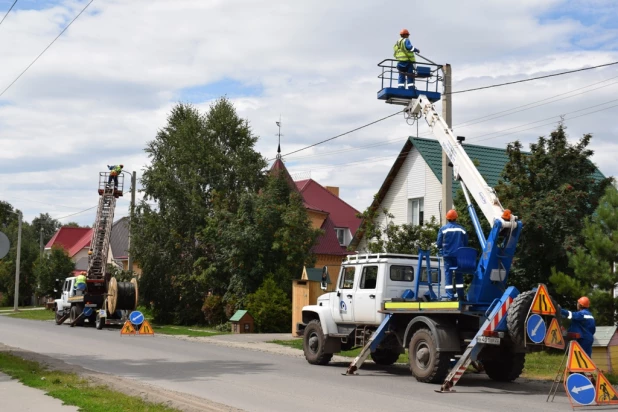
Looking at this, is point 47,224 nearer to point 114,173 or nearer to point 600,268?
point 114,173

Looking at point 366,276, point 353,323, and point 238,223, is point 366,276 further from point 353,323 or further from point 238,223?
point 238,223

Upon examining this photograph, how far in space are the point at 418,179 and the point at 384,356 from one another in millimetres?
15637

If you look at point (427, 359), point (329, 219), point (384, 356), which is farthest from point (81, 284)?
point (427, 359)

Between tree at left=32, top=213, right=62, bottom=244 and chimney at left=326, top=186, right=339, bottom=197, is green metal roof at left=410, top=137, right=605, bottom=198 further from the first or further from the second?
tree at left=32, top=213, right=62, bottom=244

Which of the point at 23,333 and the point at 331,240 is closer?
the point at 23,333

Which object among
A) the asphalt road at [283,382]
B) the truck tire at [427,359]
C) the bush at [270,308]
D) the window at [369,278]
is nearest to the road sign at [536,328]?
the asphalt road at [283,382]

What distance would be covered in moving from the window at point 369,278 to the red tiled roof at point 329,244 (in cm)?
2944

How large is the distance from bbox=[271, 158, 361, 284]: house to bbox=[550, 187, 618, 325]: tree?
98.5ft

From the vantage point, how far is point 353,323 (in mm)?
17531

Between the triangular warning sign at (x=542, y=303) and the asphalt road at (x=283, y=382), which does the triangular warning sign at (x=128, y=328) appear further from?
the triangular warning sign at (x=542, y=303)

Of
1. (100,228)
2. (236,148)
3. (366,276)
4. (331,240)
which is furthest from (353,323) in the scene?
(331,240)

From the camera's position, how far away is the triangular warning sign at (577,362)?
1183 centimetres

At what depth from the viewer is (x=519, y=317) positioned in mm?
13266

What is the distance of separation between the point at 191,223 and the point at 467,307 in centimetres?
2574
